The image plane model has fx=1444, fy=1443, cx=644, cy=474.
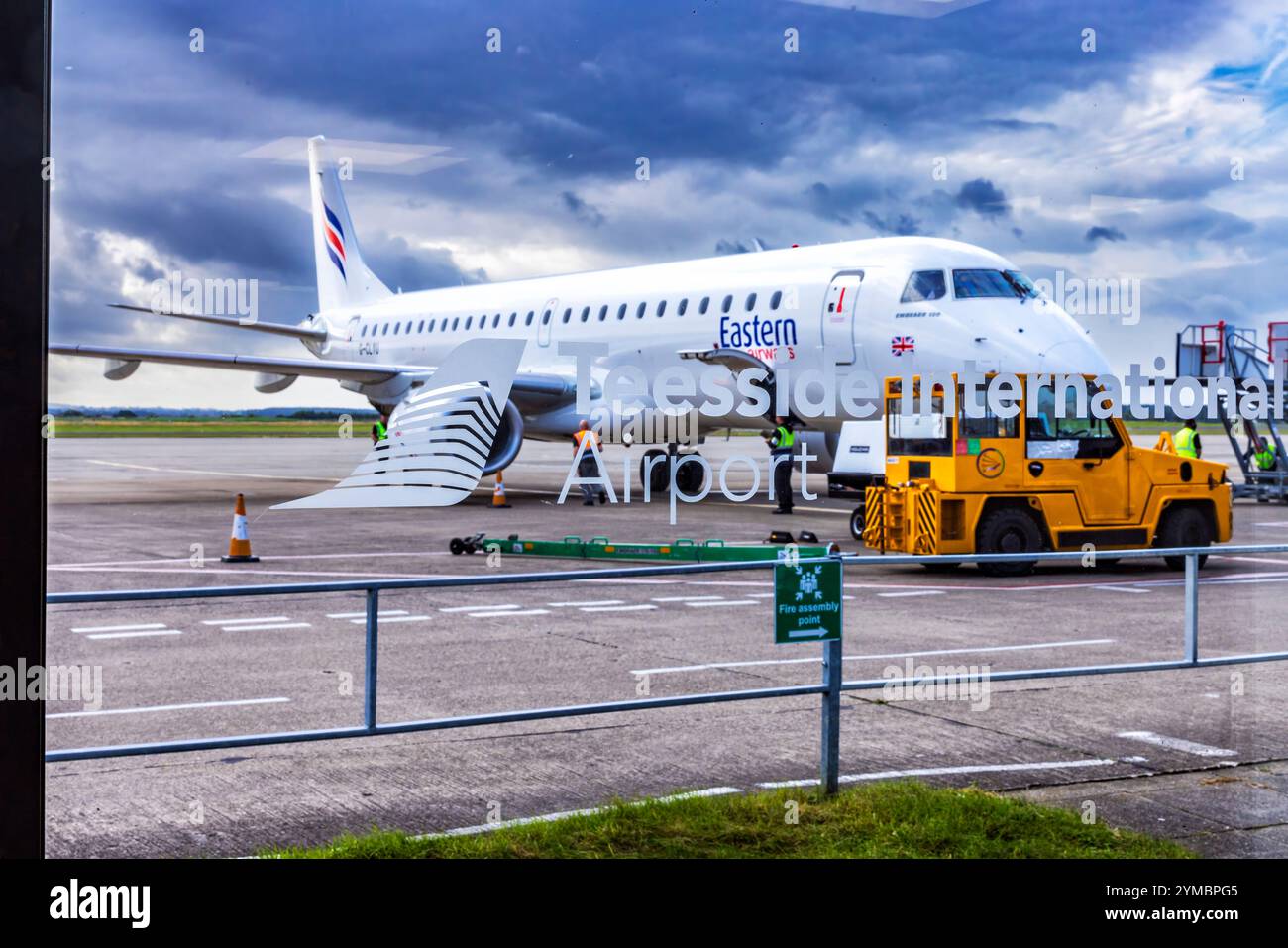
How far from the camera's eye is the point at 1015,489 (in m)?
15.5

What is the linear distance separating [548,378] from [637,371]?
6.23 feet

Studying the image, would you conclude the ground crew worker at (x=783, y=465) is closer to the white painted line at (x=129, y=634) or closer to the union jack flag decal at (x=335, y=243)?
the union jack flag decal at (x=335, y=243)

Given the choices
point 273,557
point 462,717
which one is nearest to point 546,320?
point 273,557

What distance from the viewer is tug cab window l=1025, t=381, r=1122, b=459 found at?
15641 mm

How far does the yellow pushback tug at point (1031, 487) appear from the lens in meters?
15.2

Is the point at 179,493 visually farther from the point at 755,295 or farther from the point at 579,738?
the point at 579,738

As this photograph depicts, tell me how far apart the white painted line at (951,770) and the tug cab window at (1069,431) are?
8821 millimetres

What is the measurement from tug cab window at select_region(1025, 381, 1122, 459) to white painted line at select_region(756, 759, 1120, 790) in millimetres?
8821

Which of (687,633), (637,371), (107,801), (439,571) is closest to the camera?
(107,801)

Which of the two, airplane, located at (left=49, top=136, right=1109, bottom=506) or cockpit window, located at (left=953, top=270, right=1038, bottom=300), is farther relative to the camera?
cockpit window, located at (left=953, top=270, right=1038, bottom=300)

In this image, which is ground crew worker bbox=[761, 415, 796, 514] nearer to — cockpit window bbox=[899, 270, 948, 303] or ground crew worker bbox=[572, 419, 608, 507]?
cockpit window bbox=[899, 270, 948, 303]

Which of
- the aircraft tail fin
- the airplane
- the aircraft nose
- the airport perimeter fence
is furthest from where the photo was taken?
the aircraft tail fin

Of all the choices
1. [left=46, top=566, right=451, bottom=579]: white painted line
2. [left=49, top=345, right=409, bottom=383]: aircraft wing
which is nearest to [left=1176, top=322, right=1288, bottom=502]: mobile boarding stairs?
[left=49, top=345, right=409, bottom=383]: aircraft wing
